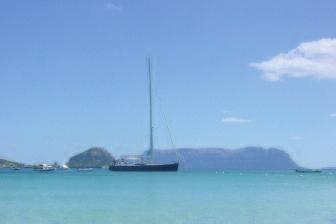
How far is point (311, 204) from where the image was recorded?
1315 inches

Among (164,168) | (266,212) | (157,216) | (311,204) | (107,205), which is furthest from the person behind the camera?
(164,168)

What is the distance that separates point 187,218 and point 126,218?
109 inches

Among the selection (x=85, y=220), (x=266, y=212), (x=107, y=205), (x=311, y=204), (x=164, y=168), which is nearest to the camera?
(x=85, y=220)

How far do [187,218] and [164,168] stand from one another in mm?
76311

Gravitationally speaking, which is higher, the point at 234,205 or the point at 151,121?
the point at 151,121

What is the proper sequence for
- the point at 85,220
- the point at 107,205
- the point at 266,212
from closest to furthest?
the point at 85,220
the point at 266,212
the point at 107,205

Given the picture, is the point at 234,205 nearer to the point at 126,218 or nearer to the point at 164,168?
the point at 126,218

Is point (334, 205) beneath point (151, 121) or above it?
beneath

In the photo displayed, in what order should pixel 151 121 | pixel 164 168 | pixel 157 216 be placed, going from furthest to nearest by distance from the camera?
pixel 164 168 < pixel 151 121 < pixel 157 216

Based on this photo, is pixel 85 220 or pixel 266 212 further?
pixel 266 212

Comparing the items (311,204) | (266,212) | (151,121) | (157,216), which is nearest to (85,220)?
(157,216)

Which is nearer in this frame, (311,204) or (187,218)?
(187,218)

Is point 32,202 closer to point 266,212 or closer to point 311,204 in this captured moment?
point 266,212

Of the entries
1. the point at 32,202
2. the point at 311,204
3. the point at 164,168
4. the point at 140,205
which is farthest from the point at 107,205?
the point at 164,168
